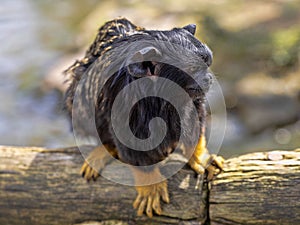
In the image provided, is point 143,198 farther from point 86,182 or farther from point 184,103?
point 184,103

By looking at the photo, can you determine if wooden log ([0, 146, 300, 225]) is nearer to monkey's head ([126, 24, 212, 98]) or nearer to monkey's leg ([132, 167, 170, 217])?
monkey's leg ([132, 167, 170, 217])

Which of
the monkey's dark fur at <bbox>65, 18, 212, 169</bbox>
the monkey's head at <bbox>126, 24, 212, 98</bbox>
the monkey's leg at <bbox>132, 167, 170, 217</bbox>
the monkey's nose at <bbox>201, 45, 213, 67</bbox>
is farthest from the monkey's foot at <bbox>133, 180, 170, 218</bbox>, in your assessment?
the monkey's nose at <bbox>201, 45, 213, 67</bbox>

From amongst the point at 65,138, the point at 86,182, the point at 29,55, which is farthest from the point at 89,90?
the point at 29,55

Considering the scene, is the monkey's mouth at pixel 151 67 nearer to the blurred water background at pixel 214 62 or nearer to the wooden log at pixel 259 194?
the wooden log at pixel 259 194

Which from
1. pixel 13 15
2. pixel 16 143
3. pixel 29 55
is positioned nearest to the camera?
pixel 16 143

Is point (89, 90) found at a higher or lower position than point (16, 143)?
lower

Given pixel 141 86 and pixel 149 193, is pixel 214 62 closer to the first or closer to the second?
pixel 149 193

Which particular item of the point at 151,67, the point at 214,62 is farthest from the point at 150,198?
the point at 214,62

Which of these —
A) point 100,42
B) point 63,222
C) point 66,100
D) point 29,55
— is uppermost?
point 29,55
